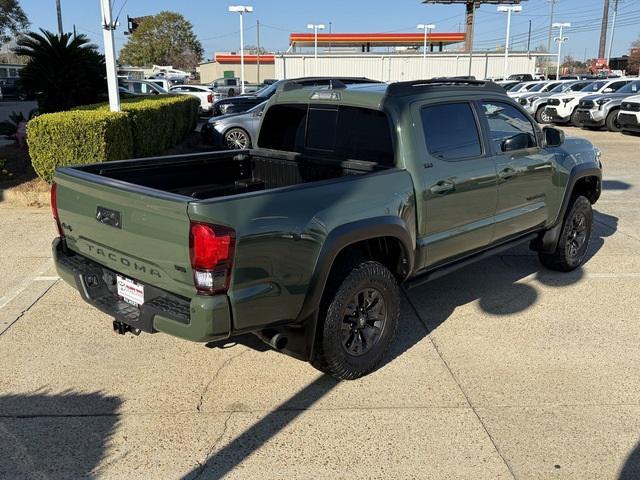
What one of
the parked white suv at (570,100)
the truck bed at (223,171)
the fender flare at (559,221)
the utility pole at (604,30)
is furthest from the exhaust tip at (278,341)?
the utility pole at (604,30)

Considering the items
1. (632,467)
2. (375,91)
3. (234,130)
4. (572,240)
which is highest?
(375,91)

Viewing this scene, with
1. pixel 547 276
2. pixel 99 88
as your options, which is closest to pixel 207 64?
pixel 99 88

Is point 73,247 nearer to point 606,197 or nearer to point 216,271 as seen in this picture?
point 216,271

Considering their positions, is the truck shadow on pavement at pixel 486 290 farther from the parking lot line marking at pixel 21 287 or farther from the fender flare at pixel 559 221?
the parking lot line marking at pixel 21 287

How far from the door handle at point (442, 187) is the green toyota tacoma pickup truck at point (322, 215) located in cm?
1

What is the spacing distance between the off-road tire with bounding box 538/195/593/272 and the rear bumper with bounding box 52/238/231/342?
156 inches

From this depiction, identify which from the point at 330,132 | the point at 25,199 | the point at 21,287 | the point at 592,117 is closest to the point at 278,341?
the point at 330,132

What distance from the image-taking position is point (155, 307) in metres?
3.25

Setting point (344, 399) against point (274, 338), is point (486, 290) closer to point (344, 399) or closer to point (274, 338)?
point (344, 399)

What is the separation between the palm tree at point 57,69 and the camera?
418 inches

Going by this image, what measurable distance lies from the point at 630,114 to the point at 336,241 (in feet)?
61.3

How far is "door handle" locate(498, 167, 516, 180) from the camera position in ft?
15.6

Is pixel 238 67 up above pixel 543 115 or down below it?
above

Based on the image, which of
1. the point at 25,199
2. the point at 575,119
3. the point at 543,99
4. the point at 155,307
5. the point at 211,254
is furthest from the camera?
the point at 543,99
